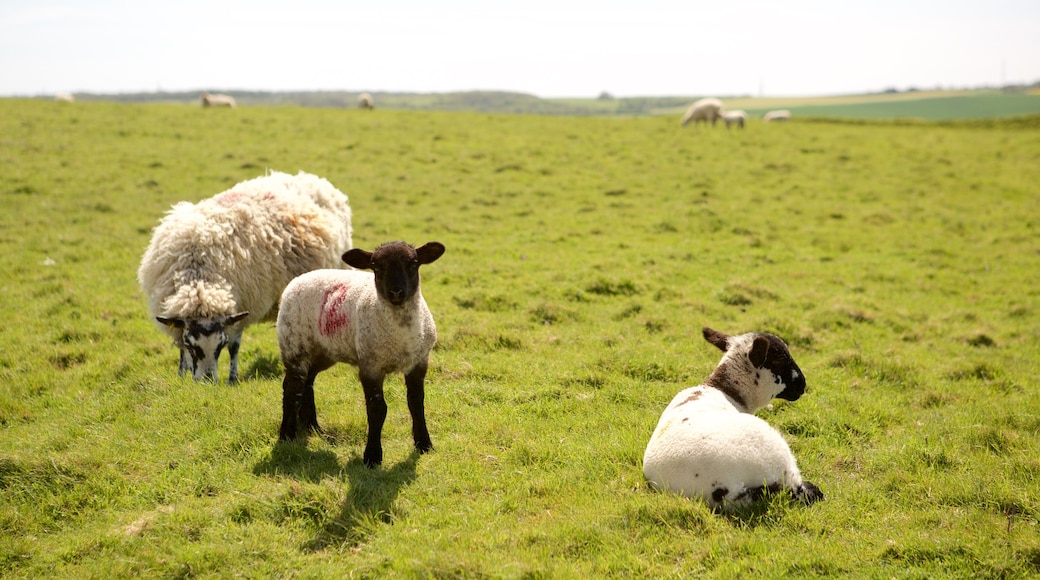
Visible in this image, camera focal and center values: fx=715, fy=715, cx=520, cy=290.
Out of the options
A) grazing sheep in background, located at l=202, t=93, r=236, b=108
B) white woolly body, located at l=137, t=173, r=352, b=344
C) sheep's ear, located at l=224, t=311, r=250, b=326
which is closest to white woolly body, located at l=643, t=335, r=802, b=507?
sheep's ear, located at l=224, t=311, r=250, b=326

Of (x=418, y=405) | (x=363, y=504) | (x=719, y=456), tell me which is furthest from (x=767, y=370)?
(x=363, y=504)

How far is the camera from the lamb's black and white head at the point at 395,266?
5.43m

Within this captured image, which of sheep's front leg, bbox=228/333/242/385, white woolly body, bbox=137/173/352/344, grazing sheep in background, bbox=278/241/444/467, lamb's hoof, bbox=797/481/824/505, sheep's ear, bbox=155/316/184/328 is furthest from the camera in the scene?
white woolly body, bbox=137/173/352/344

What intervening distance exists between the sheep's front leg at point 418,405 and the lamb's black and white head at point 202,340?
2.92m

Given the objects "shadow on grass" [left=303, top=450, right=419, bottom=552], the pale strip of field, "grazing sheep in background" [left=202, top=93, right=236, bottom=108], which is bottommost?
"shadow on grass" [left=303, top=450, right=419, bottom=552]

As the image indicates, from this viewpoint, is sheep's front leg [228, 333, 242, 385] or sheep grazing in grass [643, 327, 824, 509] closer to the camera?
sheep grazing in grass [643, 327, 824, 509]

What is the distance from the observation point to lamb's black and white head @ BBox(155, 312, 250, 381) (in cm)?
784

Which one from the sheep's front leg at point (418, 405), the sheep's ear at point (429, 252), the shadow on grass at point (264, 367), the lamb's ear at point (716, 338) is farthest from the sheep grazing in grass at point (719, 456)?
the shadow on grass at point (264, 367)

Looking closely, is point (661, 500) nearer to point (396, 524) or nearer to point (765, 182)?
point (396, 524)

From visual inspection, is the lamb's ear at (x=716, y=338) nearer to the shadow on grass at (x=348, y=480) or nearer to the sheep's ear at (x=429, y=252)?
the sheep's ear at (x=429, y=252)

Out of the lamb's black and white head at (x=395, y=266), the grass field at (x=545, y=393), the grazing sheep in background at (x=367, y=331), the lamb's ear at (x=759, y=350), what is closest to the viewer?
the grass field at (x=545, y=393)

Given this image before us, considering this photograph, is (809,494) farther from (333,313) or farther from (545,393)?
(333,313)

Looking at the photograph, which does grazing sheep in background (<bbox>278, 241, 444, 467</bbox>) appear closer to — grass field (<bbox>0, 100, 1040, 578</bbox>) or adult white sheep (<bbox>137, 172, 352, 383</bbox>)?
grass field (<bbox>0, 100, 1040, 578</bbox>)

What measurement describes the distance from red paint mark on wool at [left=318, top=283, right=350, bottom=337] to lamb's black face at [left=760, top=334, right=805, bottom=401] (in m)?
3.61
